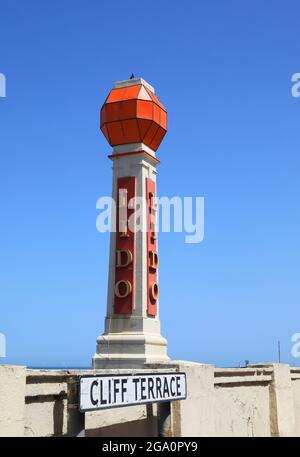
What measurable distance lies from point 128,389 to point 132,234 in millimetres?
14072

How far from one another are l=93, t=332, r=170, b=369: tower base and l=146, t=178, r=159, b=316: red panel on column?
1.62m

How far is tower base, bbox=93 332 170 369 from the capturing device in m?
24.8

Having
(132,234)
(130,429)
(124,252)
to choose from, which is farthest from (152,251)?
(130,429)

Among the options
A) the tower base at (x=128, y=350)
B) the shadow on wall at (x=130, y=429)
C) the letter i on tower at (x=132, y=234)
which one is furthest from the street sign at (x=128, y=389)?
the letter i on tower at (x=132, y=234)

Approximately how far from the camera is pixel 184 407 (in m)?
16.5

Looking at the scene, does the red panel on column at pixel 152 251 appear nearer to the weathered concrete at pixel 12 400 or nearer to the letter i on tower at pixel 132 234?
the letter i on tower at pixel 132 234

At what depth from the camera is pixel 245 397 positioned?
67.2 feet

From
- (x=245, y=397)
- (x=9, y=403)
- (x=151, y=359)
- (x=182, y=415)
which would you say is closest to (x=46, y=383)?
(x=9, y=403)

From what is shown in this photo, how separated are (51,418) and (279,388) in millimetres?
12907

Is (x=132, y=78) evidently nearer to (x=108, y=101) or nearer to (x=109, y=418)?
(x=108, y=101)

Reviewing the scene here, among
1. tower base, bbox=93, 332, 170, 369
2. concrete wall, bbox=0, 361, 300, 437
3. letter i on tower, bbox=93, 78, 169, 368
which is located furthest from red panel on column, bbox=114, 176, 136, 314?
concrete wall, bbox=0, 361, 300, 437

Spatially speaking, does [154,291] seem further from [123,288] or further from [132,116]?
[132,116]

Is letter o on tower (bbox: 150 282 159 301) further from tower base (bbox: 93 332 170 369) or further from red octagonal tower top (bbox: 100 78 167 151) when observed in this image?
red octagonal tower top (bbox: 100 78 167 151)

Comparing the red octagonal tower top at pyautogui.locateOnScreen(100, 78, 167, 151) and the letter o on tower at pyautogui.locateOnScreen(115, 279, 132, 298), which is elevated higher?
the red octagonal tower top at pyautogui.locateOnScreen(100, 78, 167, 151)
